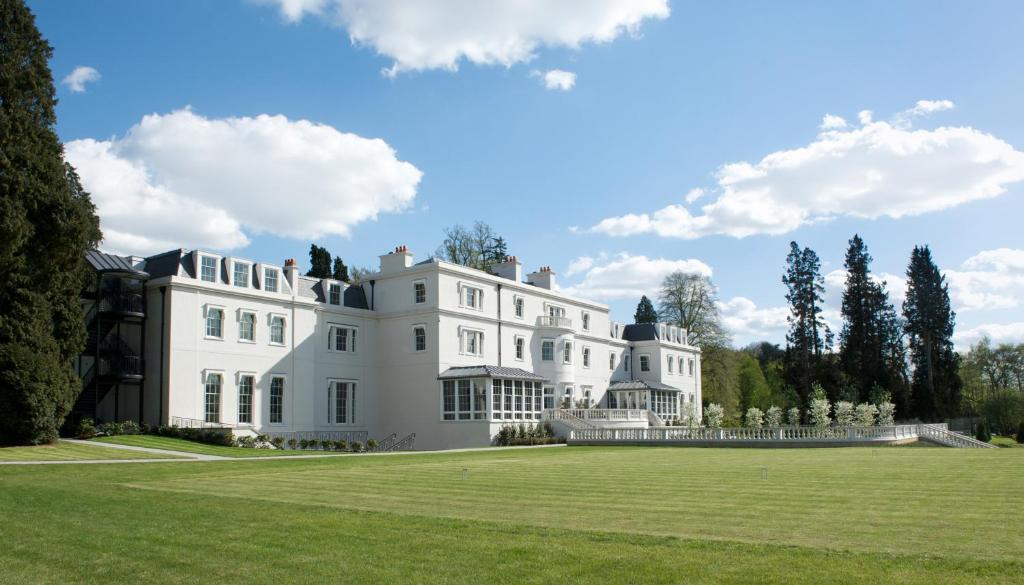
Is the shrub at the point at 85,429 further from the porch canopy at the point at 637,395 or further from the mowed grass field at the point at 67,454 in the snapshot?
the porch canopy at the point at 637,395

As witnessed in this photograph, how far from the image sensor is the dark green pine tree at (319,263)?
63.1m

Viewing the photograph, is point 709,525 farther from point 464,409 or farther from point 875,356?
point 875,356

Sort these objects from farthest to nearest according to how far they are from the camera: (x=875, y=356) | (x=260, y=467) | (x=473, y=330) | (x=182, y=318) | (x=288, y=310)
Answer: (x=875, y=356) → (x=473, y=330) → (x=288, y=310) → (x=182, y=318) → (x=260, y=467)

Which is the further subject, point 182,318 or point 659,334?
point 659,334

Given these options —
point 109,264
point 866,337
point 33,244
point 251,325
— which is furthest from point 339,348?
point 866,337

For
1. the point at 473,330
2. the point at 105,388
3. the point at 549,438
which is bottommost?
the point at 549,438

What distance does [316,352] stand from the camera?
4291 centimetres

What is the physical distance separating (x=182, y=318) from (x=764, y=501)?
29.7 metres

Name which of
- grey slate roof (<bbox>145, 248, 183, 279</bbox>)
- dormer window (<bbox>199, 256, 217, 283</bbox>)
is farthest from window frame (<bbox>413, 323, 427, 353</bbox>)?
grey slate roof (<bbox>145, 248, 183, 279</bbox>)

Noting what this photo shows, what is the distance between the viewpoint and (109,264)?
35.8 meters

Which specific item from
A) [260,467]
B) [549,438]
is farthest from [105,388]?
[549,438]

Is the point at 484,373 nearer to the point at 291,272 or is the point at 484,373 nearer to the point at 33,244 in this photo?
the point at 291,272

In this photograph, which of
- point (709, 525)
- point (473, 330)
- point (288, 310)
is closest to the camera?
point (709, 525)

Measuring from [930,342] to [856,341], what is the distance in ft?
27.6
